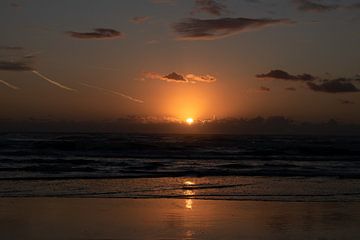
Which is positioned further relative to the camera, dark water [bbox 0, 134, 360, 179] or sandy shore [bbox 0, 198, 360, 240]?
dark water [bbox 0, 134, 360, 179]

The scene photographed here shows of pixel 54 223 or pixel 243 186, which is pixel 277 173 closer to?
pixel 243 186

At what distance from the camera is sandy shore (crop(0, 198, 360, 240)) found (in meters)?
11.9

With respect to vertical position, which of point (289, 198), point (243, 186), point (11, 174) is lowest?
point (289, 198)

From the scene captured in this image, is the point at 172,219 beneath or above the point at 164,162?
beneath

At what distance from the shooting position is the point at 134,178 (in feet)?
84.4

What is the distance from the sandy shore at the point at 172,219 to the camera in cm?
1193

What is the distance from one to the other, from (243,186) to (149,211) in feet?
26.6

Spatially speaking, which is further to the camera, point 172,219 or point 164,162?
point 164,162

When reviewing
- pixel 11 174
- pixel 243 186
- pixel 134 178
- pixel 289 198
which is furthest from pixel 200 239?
pixel 11 174

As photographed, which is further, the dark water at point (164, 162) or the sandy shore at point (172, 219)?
the dark water at point (164, 162)

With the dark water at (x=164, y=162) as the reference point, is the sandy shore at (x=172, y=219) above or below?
below

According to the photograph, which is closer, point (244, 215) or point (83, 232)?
point (83, 232)

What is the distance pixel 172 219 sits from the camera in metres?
13.7

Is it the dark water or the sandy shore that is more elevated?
the dark water
